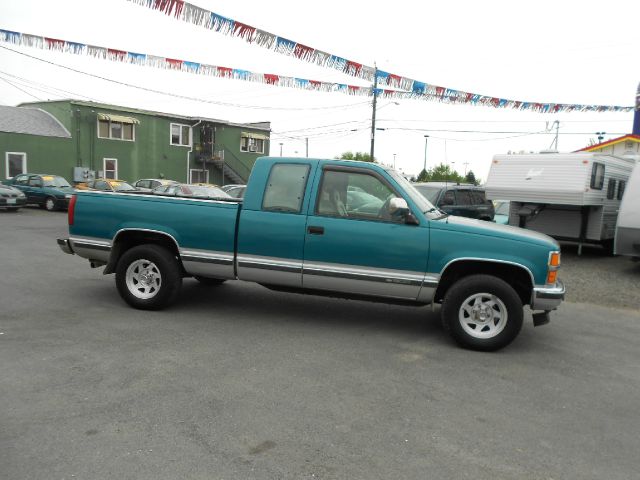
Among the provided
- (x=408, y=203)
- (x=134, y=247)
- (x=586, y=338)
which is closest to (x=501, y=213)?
(x=586, y=338)

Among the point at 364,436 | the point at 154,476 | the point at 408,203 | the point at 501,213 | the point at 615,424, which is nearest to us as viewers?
the point at 154,476

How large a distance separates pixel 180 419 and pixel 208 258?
2587 mm

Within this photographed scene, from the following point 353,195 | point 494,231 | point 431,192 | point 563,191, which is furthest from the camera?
point 431,192

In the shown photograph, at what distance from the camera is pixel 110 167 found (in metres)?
33.2

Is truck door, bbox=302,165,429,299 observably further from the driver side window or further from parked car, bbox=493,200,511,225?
parked car, bbox=493,200,511,225

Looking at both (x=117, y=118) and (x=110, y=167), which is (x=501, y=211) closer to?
(x=117, y=118)

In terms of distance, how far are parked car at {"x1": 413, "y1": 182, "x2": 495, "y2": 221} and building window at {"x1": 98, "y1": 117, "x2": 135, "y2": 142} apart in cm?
2621

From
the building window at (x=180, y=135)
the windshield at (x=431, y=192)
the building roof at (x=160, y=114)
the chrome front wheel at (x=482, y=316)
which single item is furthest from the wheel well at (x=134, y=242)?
the building window at (x=180, y=135)

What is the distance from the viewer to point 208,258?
19.0ft

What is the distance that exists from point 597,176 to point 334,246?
30.7 feet

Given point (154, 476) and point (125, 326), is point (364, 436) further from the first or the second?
point (125, 326)

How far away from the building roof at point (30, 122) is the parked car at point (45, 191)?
878cm

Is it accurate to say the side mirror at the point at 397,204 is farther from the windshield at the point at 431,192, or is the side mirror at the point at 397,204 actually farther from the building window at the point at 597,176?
the building window at the point at 597,176

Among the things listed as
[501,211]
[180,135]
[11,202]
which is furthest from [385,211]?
[180,135]
